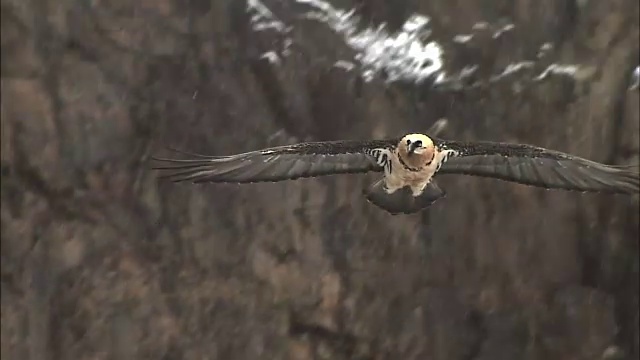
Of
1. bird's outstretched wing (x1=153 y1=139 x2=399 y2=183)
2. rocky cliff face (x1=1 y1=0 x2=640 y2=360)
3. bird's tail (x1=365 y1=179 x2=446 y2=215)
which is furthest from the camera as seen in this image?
rocky cliff face (x1=1 y1=0 x2=640 y2=360)

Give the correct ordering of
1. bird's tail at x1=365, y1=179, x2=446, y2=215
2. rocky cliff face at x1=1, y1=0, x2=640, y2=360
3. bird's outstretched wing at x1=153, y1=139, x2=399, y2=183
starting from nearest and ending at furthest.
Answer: bird's outstretched wing at x1=153, y1=139, x2=399, y2=183 → bird's tail at x1=365, y1=179, x2=446, y2=215 → rocky cliff face at x1=1, y1=0, x2=640, y2=360

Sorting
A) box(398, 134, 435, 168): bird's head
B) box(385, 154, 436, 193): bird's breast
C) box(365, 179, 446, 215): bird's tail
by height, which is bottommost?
box(365, 179, 446, 215): bird's tail

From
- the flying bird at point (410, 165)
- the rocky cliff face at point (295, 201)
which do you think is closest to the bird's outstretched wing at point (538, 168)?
the flying bird at point (410, 165)

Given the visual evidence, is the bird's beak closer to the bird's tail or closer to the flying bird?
the flying bird

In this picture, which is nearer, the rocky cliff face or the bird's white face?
the bird's white face

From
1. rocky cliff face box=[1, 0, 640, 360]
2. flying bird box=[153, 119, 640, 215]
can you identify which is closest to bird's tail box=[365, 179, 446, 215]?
flying bird box=[153, 119, 640, 215]

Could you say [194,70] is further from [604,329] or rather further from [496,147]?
[604,329]
